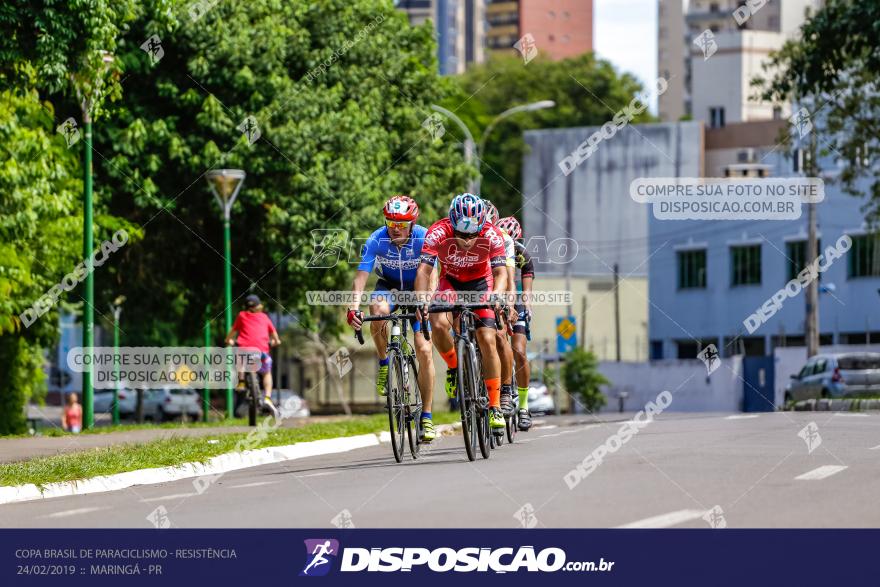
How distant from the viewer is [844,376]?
3766 cm

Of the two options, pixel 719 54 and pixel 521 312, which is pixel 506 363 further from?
pixel 719 54

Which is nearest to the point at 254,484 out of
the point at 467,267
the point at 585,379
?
the point at 467,267

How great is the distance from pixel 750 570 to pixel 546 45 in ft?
502

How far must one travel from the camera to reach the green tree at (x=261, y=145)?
34281 millimetres

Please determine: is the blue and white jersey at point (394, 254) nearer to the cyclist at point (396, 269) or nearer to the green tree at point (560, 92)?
the cyclist at point (396, 269)

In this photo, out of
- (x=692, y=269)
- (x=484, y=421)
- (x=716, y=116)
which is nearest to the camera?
(x=484, y=421)

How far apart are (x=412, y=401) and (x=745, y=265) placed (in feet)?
177

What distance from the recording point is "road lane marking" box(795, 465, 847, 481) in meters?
11.9

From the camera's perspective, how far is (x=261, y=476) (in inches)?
569

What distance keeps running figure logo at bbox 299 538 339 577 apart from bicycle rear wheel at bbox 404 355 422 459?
5644 mm

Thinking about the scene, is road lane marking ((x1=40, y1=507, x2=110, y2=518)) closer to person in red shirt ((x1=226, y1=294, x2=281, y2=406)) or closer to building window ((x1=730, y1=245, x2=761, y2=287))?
person in red shirt ((x1=226, y1=294, x2=281, y2=406))

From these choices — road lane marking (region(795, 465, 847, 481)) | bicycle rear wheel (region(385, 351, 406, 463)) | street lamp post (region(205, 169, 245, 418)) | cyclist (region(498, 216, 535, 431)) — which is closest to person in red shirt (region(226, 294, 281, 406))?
street lamp post (region(205, 169, 245, 418))

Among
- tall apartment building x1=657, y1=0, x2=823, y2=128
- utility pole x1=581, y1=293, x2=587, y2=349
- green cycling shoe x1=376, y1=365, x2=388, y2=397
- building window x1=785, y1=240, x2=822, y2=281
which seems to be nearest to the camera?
green cycling shoe x1=376, y1=365, x2=388, y2=397

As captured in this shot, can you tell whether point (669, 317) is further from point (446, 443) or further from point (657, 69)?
point (657, 69)
